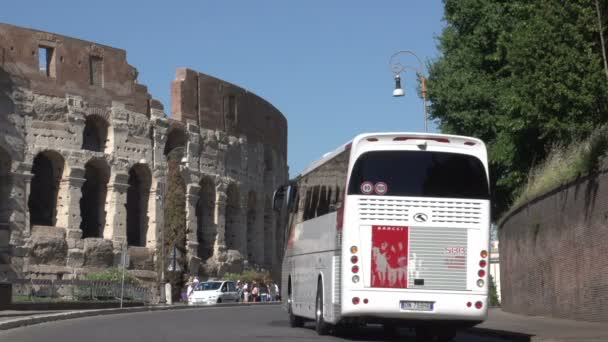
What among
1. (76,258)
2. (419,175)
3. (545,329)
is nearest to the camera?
(419,175)

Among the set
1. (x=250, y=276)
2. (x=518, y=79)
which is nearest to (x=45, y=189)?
(x=250, y=276)

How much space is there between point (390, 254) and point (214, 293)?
122 feet

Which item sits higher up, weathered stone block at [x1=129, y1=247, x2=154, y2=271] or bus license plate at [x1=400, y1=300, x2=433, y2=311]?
weathered stone block at [x1=129, y1=247, x2=154, y2=271]

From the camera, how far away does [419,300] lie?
18047mm

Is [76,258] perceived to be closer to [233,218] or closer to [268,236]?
[233,218]

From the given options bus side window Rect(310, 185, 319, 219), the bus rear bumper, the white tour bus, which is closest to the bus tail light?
the white tour bus

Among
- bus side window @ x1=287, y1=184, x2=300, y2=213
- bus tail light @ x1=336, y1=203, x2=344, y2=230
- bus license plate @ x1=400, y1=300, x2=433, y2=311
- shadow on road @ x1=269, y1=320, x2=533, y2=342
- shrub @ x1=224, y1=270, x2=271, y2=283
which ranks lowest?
shadow on road @ x1=269, y1=320, x2=533, y2=342

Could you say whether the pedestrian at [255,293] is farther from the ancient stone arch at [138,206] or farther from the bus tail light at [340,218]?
the bus tail light at [340,218]

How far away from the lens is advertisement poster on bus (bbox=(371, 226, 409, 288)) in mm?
18047

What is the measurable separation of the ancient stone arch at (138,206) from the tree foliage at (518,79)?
23.4 m

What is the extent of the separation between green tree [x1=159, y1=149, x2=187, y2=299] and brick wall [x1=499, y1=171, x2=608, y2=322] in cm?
3022

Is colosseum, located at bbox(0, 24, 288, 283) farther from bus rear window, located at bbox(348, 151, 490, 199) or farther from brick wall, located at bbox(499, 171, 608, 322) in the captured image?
bus rear window, located at bbox(348, 151, 490, 199)

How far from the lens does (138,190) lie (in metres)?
60.1

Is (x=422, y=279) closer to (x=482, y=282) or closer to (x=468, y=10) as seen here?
(x=482, y=282)
